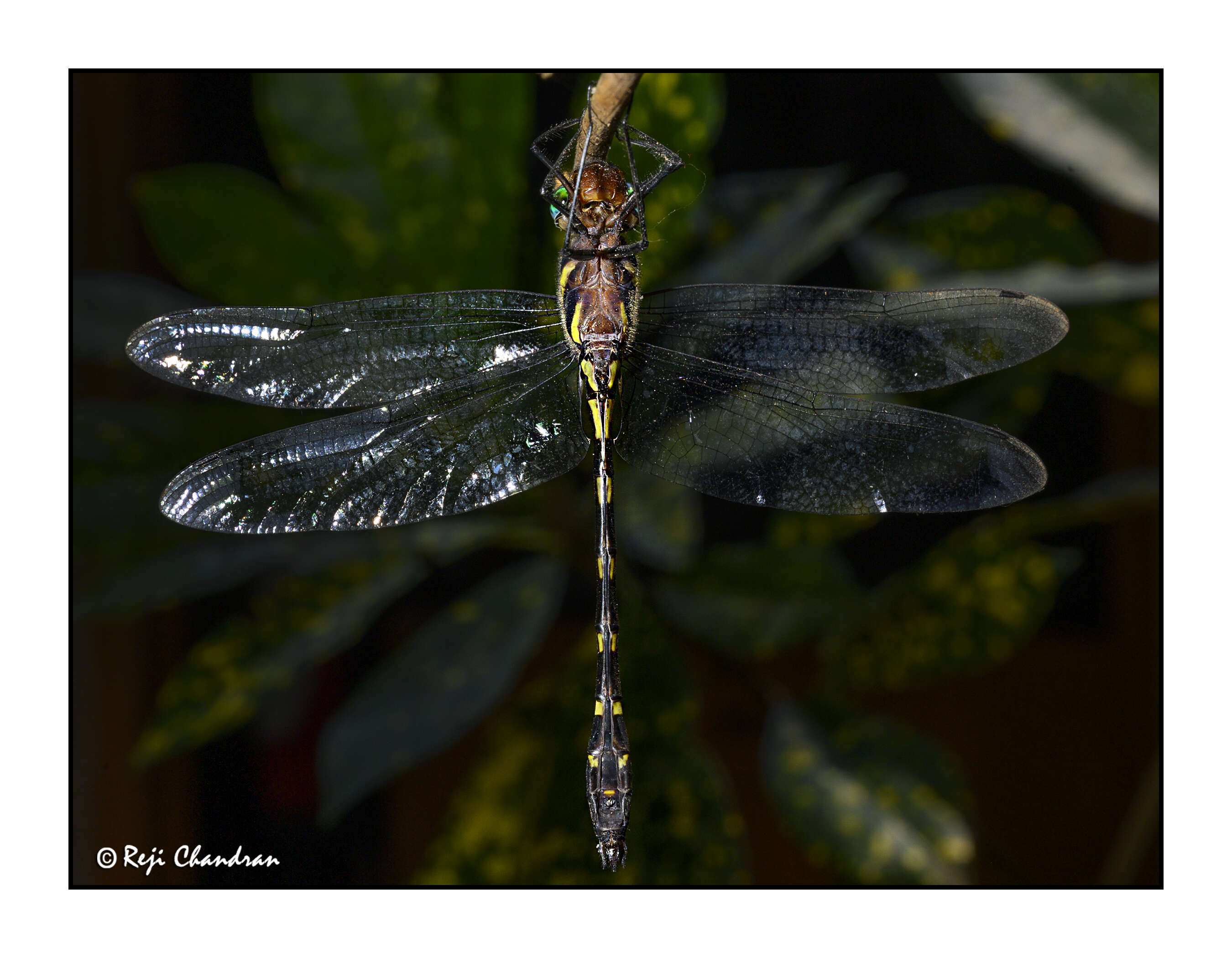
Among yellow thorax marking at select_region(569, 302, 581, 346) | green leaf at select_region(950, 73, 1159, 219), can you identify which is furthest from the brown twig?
green leaf at select_region(950, 73, 1159, 219)

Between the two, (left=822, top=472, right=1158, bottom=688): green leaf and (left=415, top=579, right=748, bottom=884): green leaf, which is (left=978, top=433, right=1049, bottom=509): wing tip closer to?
(left=822, top=472, right=1158, bottom=688): green leaf

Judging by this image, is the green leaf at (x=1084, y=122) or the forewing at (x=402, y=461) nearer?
the forewing at (x=402, y=461)

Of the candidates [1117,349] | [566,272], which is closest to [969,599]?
[1117,349]

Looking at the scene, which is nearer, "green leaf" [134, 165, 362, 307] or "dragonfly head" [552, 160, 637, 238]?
"dragonfly head" [552, 160, 637, 238]

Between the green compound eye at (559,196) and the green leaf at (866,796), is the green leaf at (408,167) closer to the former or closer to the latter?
the green compound eye at (559,196)

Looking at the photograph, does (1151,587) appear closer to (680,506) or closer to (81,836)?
(680,506)

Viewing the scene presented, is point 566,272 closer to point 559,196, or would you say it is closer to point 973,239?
point 559,196

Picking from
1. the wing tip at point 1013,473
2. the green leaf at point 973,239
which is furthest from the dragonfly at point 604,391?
the green leaf at point 973,239

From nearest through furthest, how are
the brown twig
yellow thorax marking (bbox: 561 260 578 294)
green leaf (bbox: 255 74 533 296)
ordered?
the brown twig < yellow thorax marking (bbox: 561 260 578 294) < green leaf (bbox: 255 74 533 296)

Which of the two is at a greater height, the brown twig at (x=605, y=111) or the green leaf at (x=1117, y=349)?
the brown twig at (x=605, y=111)
